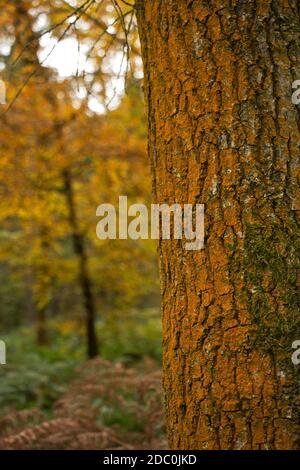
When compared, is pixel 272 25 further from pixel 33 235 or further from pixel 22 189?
pixel 33 235

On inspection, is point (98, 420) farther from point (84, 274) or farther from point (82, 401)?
point (84, 274)

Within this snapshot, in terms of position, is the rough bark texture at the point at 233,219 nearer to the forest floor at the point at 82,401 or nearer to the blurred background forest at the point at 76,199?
the forest floor at the point at 82,401

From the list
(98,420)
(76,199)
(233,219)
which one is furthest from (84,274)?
(233,219)

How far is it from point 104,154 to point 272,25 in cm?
531

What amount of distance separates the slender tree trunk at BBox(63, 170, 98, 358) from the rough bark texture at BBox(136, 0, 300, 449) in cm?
583

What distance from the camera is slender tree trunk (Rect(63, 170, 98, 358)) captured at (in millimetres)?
7602

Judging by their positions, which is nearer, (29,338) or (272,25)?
(272,25)

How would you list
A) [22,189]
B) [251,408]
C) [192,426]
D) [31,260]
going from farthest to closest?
[31,260], [22,189], [192,426], [251,408]

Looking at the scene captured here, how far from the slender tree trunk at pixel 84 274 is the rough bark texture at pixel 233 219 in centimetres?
583

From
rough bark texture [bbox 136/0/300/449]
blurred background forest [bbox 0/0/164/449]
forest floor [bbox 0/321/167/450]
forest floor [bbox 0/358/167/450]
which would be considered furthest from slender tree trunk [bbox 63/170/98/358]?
rough bark texture [bbox 136/0/300/449]

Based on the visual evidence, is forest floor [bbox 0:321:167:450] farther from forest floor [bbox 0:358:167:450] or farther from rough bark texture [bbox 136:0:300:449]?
rough bark texture [bbox 136:0:300:449]

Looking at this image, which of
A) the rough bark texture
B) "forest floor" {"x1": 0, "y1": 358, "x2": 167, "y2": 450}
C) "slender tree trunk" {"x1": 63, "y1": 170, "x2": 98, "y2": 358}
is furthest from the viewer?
"slender tree trunk" {"x1": 63, "y1": 170, "x2": 98, "y2": 358}
